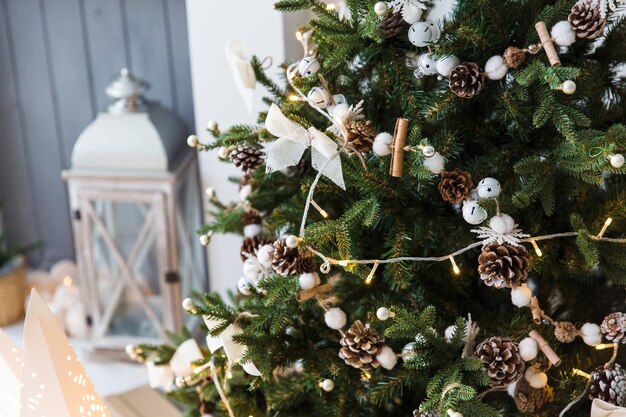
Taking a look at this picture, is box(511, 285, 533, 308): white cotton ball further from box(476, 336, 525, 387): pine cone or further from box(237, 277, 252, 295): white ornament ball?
box(237, 277, 252, 295): white ornament ball

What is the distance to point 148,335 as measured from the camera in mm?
1979

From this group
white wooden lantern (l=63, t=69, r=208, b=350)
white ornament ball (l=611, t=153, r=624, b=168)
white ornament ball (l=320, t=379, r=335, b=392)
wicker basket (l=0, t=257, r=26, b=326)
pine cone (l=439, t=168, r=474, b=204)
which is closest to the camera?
white ornament ball (l=611, t=153, r=624, b=168)

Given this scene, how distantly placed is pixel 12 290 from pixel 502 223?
168 centimetres

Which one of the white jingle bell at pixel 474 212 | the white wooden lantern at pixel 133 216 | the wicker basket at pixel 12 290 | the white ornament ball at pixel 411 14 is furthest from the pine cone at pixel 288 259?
the wicker basket at pixel 12 290

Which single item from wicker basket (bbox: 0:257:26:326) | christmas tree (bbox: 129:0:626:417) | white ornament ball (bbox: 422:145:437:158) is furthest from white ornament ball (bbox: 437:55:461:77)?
wicker basket (bbox: 0:257:26:326)

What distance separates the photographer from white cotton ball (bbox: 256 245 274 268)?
104cm

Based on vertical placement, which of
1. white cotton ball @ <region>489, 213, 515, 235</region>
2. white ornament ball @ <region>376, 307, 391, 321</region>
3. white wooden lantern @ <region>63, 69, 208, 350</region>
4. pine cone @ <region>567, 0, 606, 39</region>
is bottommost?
white wooden lantern @ <region>63, 69, 208, 350</region>

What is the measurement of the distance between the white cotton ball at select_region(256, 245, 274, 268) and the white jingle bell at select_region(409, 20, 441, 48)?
1.06 feet

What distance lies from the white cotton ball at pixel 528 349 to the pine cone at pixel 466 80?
0.31 meters

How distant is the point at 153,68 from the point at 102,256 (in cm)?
51

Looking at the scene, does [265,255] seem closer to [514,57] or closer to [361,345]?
[361,345]

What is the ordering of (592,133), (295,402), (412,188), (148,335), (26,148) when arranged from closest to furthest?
(592,133) → (412,188) → (295,402) → (148,335) → (26,148)

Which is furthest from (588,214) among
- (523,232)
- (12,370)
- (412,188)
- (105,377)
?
(105,377)

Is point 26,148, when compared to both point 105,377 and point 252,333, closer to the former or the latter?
point 105,377
